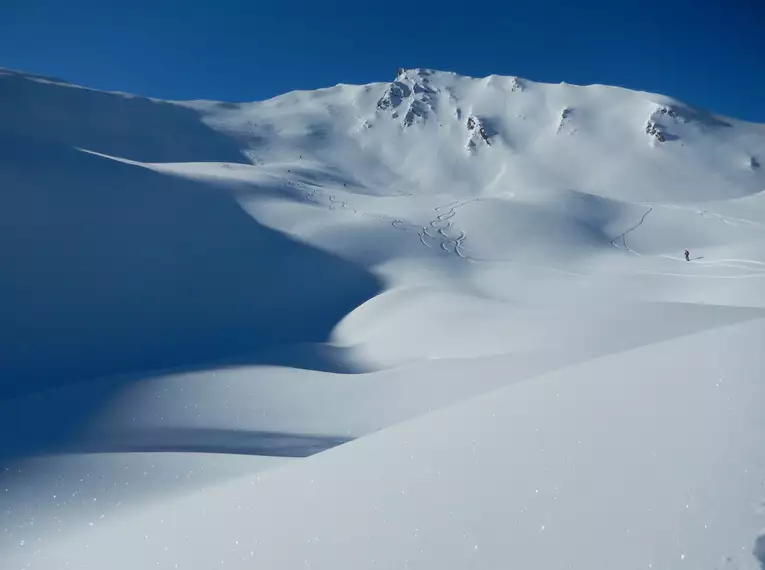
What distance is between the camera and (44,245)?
15.2m

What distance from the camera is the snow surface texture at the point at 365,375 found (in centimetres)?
313

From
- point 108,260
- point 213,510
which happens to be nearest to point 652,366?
point 213,510

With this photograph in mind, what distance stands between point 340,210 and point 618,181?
148ft

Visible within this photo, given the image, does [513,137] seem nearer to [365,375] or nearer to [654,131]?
[654,131]

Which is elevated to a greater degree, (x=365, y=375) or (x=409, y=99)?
(x=409, y=99)

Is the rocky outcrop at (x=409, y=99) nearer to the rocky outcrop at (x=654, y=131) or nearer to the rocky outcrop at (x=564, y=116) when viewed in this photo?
the rocky outcrop at (x=564, y=116)

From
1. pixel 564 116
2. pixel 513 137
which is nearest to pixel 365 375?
pixel 513 137

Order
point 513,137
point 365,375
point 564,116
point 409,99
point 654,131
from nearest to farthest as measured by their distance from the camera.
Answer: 1. point 365,375
2. point 654,131
3. point 513,137
4. point 564,116
5. point 409,99

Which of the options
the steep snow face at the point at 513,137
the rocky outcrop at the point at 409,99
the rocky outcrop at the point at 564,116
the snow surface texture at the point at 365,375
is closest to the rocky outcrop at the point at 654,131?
the steep snow face at the point at 513,137

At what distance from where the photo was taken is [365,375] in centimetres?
1043

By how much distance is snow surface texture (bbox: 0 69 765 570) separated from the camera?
123 inches

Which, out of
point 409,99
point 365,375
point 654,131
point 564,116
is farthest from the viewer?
point 409,99

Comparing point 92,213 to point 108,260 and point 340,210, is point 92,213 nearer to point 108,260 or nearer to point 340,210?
point 108,260

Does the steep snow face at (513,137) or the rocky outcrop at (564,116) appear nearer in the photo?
the steep snow face at (513,137)
